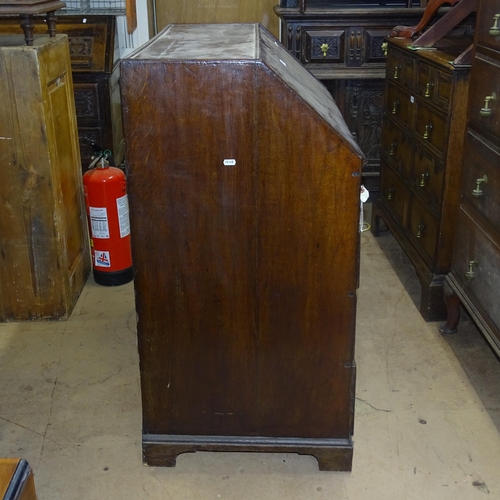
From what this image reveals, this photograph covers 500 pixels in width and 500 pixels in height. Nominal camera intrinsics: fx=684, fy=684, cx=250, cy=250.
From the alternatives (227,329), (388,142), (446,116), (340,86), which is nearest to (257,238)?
(227,329)

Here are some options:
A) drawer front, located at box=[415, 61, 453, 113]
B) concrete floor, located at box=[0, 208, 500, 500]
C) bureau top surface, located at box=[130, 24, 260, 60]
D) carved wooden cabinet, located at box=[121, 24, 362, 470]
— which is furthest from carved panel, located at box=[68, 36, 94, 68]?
carved wooden cabinet, located at box=[121, 24, 362, 470]

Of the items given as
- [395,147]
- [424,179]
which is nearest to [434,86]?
[424,179]

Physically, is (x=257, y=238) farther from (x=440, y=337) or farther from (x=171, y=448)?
(x=440, y=337)

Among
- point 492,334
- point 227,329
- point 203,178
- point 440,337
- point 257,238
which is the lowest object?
point 440,337

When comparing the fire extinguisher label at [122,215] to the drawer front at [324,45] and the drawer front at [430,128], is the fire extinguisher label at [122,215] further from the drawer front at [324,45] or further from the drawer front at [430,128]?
the drawer front at [324,45]

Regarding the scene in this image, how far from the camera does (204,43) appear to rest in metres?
1.93

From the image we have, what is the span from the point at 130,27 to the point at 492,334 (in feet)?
11.4

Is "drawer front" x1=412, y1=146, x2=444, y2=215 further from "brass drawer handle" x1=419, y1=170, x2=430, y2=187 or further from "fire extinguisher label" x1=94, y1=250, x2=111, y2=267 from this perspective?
"fire extinguisher label" x1=94, y1=250, x2=111, y2=267

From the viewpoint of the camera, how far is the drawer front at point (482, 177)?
7.33 ft

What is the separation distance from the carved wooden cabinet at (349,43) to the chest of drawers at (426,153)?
0.55m

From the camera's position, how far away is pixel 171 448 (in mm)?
1992

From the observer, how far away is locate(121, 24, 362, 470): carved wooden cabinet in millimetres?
1607

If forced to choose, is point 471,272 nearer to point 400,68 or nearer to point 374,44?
point 400,68

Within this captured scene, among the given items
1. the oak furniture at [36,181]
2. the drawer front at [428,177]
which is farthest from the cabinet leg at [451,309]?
the oak furniture at [36,181]
